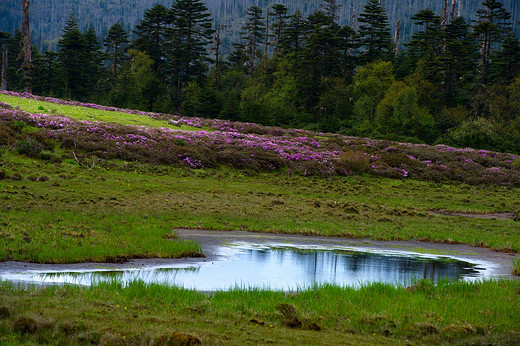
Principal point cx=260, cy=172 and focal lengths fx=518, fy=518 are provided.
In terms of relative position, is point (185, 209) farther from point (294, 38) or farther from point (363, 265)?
point (294, 38)

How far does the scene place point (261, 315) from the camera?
921 cm

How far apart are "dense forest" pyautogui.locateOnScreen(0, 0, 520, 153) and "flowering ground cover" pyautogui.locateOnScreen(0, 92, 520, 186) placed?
19160 millimetres

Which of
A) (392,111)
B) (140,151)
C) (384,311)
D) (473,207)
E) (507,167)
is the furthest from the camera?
(392,111)

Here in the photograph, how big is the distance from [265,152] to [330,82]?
55359mm

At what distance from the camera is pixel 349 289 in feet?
36.8

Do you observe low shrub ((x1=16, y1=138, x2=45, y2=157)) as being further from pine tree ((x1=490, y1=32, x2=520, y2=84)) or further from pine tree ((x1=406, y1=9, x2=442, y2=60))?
pine tree ((x1=490, y1=32, x2=520, y2=84))

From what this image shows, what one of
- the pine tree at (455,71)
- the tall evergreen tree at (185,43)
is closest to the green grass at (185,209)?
the pine tree at (455,71)

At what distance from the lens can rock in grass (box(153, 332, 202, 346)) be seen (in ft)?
22.3

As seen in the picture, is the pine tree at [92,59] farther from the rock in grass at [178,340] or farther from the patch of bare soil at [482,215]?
the rock in grass at [178,340]

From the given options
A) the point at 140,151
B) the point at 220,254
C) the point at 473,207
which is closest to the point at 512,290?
the point at 220,254

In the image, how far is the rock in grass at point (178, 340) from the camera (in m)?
6.78

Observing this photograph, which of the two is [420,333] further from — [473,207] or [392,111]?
[392,111]

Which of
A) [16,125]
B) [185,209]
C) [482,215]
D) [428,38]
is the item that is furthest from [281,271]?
[428,38]

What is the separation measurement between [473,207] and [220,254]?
75.8ft
